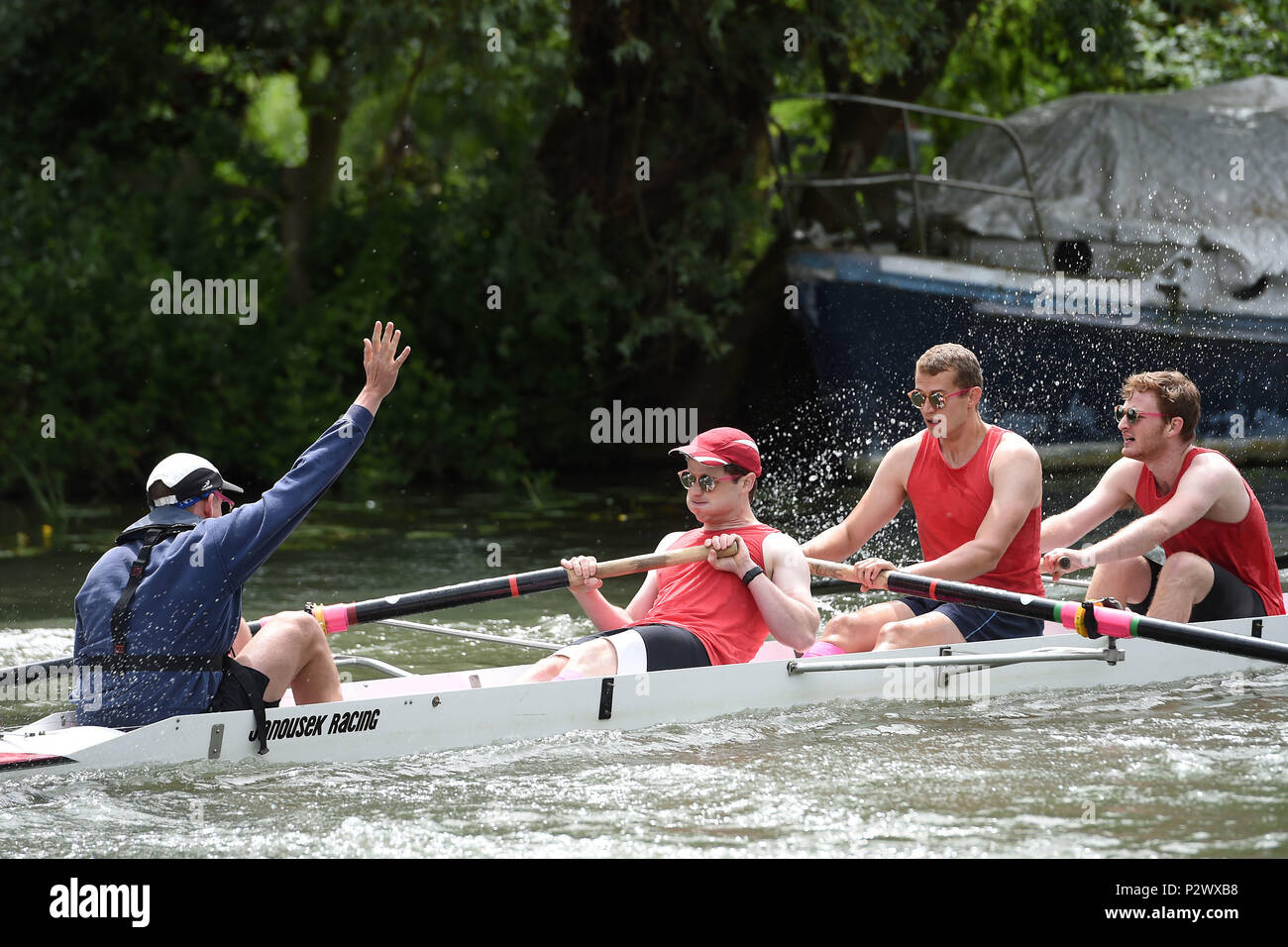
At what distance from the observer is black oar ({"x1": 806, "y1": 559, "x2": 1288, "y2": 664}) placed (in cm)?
616

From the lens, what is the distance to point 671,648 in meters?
6.07

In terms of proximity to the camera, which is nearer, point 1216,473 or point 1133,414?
point 1216,473

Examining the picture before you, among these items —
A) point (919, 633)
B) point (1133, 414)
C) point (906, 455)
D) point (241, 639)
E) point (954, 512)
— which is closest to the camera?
point (241, 639)

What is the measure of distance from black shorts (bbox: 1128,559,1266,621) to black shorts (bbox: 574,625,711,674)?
2.36 meters

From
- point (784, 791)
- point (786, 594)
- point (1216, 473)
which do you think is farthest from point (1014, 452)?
point (784, 791)

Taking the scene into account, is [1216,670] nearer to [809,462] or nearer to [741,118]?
[809,462]

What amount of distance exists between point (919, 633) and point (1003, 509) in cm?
64

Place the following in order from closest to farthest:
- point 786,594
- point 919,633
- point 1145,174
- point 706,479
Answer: point 786,594, point 706,479, point 919,633, point 1145,174

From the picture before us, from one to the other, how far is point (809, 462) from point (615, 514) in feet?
6.43

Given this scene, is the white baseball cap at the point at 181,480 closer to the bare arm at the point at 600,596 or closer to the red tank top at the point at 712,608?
the bare arm at the point at 600,596

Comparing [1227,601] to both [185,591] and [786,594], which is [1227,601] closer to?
[786,594]

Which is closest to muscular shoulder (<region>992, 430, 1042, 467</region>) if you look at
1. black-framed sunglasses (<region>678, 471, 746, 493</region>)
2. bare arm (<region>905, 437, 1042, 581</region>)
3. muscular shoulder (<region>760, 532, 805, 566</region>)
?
bare arm (<region>905, 437, 1042, 581</region>)

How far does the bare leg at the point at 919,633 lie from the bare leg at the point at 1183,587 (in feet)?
3.47
